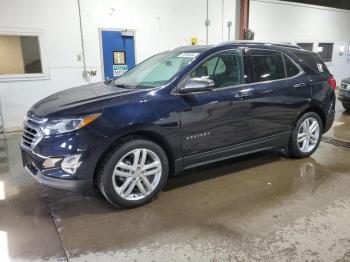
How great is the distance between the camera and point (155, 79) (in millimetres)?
3410

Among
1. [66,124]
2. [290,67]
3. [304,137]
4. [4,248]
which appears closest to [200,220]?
[66,124]

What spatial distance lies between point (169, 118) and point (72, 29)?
15.1 ft

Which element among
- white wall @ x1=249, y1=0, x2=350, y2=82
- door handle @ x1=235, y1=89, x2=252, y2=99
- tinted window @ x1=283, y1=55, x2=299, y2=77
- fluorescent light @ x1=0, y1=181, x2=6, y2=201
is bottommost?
fluorescent light @ x1=0, y1=181, x2=6, y2=201

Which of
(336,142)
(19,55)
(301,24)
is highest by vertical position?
(301,24)

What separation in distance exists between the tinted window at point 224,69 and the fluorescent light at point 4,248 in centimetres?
229

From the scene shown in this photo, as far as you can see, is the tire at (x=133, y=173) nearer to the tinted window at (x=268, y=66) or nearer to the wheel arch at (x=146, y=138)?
the wheel arch at (x=146, y=138)

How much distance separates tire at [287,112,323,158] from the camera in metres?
4.14

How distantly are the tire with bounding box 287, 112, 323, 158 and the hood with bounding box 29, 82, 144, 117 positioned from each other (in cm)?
227

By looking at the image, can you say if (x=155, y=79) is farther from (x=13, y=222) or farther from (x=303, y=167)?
(x=303, y=167)

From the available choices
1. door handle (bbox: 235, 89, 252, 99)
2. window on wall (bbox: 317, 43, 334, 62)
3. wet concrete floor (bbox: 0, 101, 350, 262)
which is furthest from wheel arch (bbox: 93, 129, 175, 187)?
window on wall (bbox: 317, 43, 334, 62)

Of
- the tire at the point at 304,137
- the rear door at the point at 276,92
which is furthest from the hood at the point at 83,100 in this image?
the tire at the point at 304,137

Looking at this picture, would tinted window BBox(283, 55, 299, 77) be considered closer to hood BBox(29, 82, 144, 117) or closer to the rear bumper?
hood BBox(29, 82, 144, 117)

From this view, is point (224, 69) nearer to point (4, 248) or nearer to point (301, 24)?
point (4, 248)

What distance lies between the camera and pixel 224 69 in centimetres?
347
